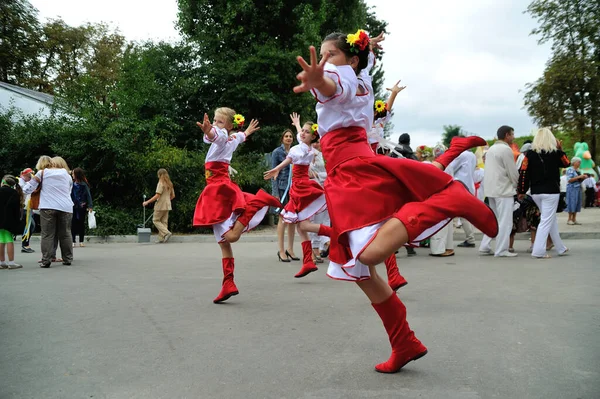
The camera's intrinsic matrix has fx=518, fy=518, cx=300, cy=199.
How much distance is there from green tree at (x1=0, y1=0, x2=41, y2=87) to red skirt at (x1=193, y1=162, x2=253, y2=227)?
31.0m

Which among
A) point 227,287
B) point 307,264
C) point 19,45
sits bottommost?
point 227,287

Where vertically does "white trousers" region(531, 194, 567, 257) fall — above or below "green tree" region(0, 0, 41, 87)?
below

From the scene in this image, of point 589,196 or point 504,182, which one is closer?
point 504,182

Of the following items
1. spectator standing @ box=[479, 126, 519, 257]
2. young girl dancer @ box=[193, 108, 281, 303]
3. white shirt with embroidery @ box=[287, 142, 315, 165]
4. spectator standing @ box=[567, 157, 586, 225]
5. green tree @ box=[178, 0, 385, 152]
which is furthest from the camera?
green tree @ box=[178, 0, 385, 152]

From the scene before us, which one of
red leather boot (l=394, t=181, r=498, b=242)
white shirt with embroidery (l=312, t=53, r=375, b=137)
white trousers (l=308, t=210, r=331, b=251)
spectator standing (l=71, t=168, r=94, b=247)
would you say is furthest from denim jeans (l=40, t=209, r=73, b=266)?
red leather boot (l=394, t=181, r=498, b=242)

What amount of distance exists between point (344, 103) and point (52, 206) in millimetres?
7527

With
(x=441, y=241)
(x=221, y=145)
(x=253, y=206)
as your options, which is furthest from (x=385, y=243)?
(x=441, y=241)

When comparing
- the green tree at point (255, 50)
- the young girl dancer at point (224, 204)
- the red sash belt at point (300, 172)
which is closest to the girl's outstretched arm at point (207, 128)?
the young girl dancer at point (224, 204)

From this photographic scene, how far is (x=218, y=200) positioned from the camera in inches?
234

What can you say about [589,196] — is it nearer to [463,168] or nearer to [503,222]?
[503,222]

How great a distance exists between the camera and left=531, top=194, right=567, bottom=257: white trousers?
358 inches

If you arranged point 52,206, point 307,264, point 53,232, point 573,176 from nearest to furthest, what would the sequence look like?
point 307,264 → point 52,206 → point 53,232 → point 573,176

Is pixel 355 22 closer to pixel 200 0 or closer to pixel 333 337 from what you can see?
pixel 200 0

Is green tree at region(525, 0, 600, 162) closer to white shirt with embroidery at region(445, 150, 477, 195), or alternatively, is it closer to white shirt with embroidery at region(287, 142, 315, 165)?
white shirt with embroidery at region(445, 150, 477, 195)
